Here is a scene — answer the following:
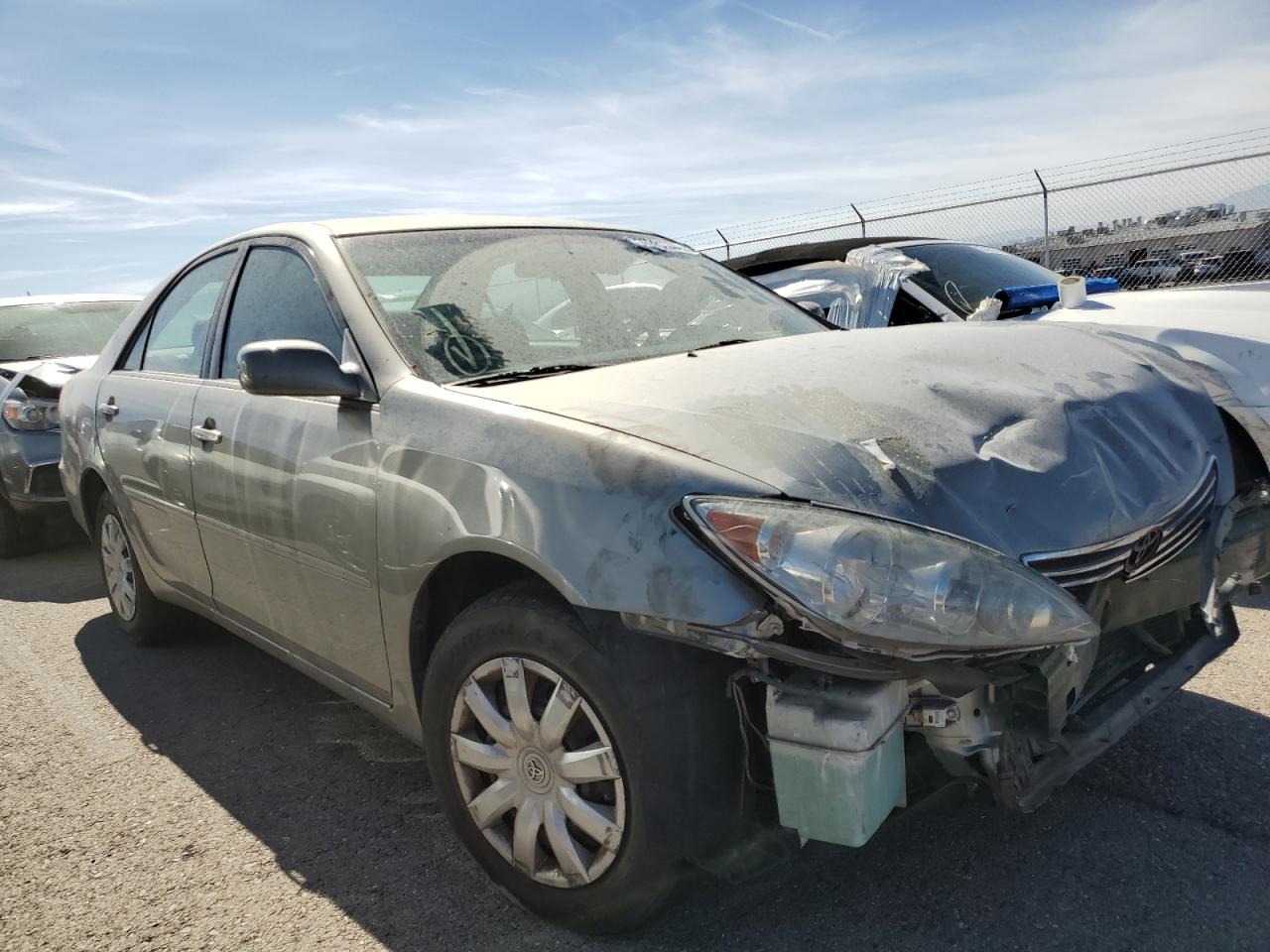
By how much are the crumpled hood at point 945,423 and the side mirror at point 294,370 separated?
0.46 meters

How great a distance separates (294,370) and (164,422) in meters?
1.42

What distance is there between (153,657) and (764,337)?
3.03 m

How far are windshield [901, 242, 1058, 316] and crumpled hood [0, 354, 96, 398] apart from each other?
16.7ft

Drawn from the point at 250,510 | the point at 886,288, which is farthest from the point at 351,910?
the point at 886,288

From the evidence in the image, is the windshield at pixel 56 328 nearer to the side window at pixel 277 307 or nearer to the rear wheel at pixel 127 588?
the rear wheel at pixel 127 588

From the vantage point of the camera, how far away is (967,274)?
236 inches

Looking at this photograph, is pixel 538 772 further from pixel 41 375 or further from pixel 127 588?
pixel 41 375

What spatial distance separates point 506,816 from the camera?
7.90 ft

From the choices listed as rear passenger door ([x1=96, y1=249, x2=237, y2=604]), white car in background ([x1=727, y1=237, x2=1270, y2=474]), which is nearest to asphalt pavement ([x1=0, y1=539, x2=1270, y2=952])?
rear passenger door ([x1=96, y1=249, x2=237, y2=604])

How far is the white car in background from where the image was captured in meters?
4.07

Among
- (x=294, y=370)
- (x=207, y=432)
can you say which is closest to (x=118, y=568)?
(x=207, y=432)

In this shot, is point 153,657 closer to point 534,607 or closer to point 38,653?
point 38,653

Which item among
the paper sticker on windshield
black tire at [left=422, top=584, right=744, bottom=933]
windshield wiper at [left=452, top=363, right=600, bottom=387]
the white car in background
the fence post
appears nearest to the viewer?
black tire at [left=422, top=584, right=744, bottom=933]

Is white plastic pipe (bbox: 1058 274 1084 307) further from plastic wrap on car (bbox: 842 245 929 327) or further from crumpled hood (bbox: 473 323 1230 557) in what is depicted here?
crumpled hood (bbox: 473 323 1230 557)
